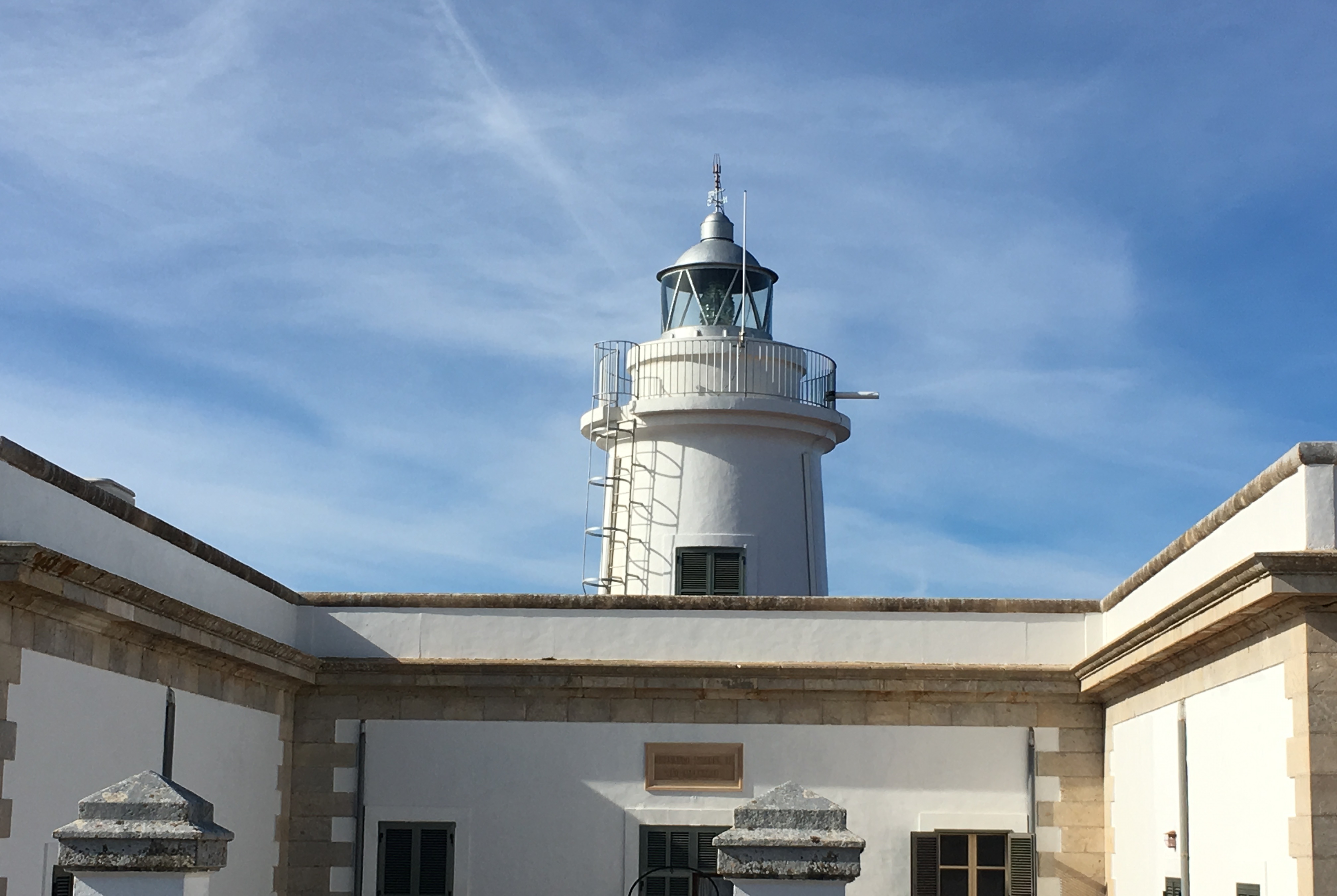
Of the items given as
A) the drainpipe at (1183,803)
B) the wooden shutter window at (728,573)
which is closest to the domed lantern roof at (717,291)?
the wooden shutter window at (728,573)

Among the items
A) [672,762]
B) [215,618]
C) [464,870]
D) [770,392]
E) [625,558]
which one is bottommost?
[464,870]

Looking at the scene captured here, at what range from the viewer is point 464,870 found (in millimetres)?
14117

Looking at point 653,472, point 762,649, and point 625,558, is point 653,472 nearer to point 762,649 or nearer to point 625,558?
point 625,558

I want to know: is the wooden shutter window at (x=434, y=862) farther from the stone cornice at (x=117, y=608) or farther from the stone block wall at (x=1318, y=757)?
the stone block wall at (x=1318, y=757)

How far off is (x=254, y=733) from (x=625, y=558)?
5849mm

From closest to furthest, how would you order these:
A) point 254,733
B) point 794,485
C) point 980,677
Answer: point 254,733, point 980,677, point 794,485

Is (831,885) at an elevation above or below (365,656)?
below

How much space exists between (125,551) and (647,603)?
4957mm

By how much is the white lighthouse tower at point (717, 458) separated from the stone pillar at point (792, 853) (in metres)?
10.6

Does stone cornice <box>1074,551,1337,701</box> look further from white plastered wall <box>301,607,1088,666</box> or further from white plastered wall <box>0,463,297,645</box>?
white plastered wall <box>0,463,297,645</box>

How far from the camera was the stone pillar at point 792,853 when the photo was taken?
6.86 metres

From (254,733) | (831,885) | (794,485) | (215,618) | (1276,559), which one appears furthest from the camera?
(794,485)

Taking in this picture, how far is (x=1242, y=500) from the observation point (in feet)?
32.5

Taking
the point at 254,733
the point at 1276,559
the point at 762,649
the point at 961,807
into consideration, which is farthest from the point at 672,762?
the point at 1276,559
